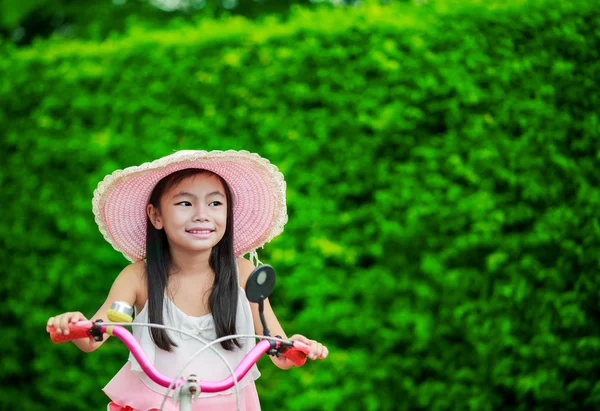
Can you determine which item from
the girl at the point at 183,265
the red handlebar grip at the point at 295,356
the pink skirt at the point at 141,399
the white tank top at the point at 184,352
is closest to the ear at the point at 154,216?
the girl at the point at 183,265

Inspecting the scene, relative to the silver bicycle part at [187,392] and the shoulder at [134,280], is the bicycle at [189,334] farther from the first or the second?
the shoulder at [134,280]

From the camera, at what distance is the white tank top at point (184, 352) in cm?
276

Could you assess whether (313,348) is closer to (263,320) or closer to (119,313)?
(263,320)

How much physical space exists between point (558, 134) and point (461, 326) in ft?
3.75

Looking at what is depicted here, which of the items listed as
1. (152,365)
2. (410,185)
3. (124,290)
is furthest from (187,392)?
(410,185)

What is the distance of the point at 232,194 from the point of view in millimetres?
3094

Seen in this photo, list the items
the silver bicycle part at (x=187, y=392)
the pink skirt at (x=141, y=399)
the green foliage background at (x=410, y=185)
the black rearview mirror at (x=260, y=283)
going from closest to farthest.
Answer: the silver bicycle part at (x=187, y=392), the black rearview mirror at (x=260, y=283), the pink skirt at (x=141, y=399), the green foliage background at (x=410, y=185)

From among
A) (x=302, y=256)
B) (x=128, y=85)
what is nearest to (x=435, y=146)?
(x=302, y=256)

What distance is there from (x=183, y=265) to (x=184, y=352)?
0.30 meters

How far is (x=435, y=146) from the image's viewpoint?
15.7 ft

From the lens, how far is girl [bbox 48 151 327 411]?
2.79 metres

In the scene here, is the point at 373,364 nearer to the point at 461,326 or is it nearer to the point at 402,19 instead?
the point at 461,326

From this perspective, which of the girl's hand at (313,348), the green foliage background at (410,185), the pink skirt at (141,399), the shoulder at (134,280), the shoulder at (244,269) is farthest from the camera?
the green foliage background at (410,185)

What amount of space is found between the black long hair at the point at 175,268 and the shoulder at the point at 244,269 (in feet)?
0.12
